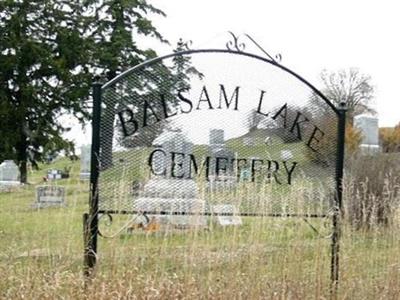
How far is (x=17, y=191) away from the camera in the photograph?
1003 cm

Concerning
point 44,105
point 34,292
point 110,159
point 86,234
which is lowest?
point 34,292

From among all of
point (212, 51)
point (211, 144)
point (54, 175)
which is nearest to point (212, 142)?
point (211, 144)

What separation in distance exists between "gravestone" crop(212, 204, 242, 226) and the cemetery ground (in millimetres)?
61

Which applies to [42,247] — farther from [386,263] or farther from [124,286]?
[386,263]

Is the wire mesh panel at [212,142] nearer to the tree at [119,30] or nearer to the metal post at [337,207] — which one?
the metal post at [337,207]

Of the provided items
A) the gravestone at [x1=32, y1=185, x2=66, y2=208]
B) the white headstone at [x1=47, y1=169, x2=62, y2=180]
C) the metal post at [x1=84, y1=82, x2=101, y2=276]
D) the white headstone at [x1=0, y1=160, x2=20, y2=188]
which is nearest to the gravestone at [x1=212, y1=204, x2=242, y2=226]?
the metal post at [x1=84, y1=82, x2=101, y2=276]

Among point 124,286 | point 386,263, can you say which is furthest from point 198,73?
point 386,263

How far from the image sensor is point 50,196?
831cm

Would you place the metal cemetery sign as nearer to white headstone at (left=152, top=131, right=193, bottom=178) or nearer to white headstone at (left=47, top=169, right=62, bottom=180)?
white headstone at (left=152, top=131, right=193, bottom=178)

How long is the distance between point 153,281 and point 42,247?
233 centimetres

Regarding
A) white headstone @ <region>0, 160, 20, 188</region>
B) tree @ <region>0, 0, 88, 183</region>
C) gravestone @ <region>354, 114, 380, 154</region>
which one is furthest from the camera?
white headstone @ <region>0, 160, 20, 188</region>

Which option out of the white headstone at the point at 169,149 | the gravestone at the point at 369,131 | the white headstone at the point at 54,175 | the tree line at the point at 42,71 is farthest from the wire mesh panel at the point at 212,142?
the gravestone at the point at 369,131

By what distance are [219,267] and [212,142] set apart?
95 cm

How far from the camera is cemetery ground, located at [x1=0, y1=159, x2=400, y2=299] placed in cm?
396
